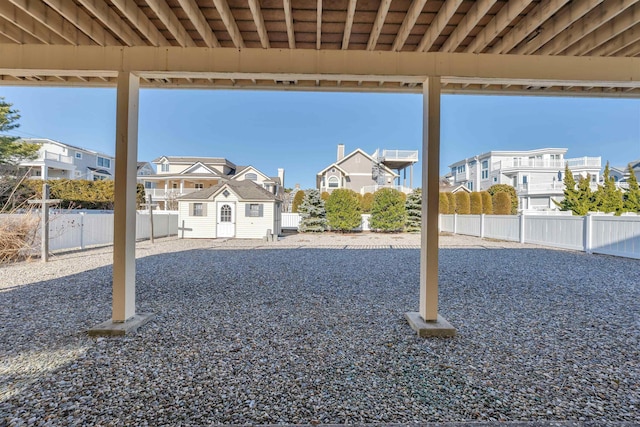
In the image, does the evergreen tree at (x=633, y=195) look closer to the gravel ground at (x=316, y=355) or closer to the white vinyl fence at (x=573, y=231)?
the white vinyl fence at (x=573, y=231)

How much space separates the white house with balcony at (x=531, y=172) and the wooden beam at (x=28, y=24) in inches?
1095

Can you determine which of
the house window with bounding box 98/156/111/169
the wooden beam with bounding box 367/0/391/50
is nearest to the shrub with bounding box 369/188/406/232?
the wooden beam with bounding box 367/0/391/50

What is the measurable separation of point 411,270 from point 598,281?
3439 mm

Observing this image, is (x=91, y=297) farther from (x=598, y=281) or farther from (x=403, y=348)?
(x=598, y=281)

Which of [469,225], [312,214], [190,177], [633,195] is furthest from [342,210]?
[190,177]

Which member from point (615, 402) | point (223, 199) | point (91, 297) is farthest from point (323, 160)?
point (615, 402)

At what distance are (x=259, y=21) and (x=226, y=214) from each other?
1309 cm

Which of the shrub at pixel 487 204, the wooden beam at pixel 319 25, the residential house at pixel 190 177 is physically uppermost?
the residential house at pixel 190 177

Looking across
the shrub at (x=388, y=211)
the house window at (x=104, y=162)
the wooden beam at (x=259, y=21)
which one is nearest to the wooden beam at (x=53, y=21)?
the wooden beam at (x=259, y=21)

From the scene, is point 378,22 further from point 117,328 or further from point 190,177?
point 190,177

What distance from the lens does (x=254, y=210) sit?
1496cm

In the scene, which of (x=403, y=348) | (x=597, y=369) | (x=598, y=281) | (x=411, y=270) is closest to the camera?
(x=597, y=369)

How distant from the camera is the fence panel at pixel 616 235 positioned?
27.1 feet

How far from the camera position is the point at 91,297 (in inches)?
181
